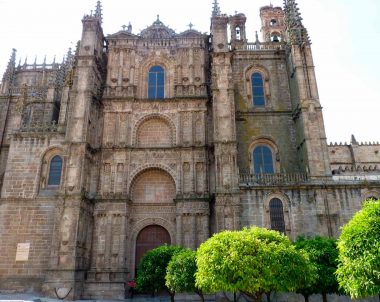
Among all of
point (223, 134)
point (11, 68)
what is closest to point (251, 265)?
point (223, 134)

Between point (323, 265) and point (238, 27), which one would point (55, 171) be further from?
point (238, 27)

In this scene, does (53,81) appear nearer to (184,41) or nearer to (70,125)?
(70,125)

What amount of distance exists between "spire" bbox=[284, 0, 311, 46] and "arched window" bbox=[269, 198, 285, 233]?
13112 millimetres

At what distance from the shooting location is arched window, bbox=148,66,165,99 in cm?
2736

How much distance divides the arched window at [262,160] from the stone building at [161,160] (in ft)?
0.27

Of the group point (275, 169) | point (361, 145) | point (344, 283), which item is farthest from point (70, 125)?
point (361, 145)

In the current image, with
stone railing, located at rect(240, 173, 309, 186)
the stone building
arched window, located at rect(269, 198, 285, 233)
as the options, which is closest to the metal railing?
the stone building

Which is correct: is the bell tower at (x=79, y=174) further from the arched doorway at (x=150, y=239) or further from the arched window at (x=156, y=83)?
the arched window at (x=156, y=83)

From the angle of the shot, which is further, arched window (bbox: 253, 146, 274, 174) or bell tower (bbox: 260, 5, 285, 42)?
bell tower (bbox: 260, 5, 285, 42)

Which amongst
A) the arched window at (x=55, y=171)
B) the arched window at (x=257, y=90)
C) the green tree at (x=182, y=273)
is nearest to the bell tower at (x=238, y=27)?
the arched window at (x=257, y=90)

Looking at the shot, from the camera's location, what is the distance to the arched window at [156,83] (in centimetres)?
2736

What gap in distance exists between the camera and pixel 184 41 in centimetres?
2831

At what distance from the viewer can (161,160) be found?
2477 cm

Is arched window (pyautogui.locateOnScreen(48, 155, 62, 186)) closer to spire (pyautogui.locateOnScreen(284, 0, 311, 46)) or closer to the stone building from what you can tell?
the stone building
